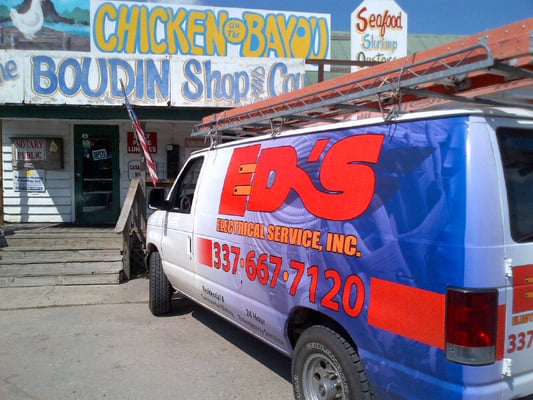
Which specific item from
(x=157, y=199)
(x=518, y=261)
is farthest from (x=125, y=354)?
(x=518, y=261)

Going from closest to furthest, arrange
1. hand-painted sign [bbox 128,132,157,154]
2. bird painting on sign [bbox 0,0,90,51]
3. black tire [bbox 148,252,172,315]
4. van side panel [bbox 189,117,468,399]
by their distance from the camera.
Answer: van side panel [bbox 189,117,468,399] < black tire [bbox 148,252,172,315] < bird painting on sign [bbox 0,0,90,51] < hand-painted sign [bbox 128,132,157,154]

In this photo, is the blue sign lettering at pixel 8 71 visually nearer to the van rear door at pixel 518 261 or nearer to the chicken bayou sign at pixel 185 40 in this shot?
the chicken bayou sign at pixel 185 40

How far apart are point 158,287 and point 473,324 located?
177 inches

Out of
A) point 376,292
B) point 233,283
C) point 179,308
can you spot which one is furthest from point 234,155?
point 179,308

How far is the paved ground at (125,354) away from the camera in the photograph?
13.2 ft

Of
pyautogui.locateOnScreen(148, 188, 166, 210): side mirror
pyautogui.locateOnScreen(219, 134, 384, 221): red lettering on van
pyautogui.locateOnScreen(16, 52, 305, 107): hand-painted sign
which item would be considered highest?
pyautogui.locateOnScreen(16, 52, 305, 107): hand-painted sign

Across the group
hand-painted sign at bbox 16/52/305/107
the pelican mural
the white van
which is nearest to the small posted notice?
hand-painted sign at bbox 16/52/305/107

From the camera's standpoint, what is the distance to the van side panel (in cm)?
227

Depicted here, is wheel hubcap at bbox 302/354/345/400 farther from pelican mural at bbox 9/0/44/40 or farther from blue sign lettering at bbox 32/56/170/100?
pelican mural at bbox 9/0/44/40

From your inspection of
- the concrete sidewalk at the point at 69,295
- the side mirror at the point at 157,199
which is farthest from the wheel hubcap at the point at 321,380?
the concrete sidewalk at the point at 69,295

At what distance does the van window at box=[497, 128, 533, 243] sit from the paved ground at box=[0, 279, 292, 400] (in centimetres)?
240

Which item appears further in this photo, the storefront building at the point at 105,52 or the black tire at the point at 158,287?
the storefront building at the point at 105,52

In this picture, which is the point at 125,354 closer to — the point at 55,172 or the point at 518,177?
the point at 518,177

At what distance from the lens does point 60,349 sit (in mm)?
5016
